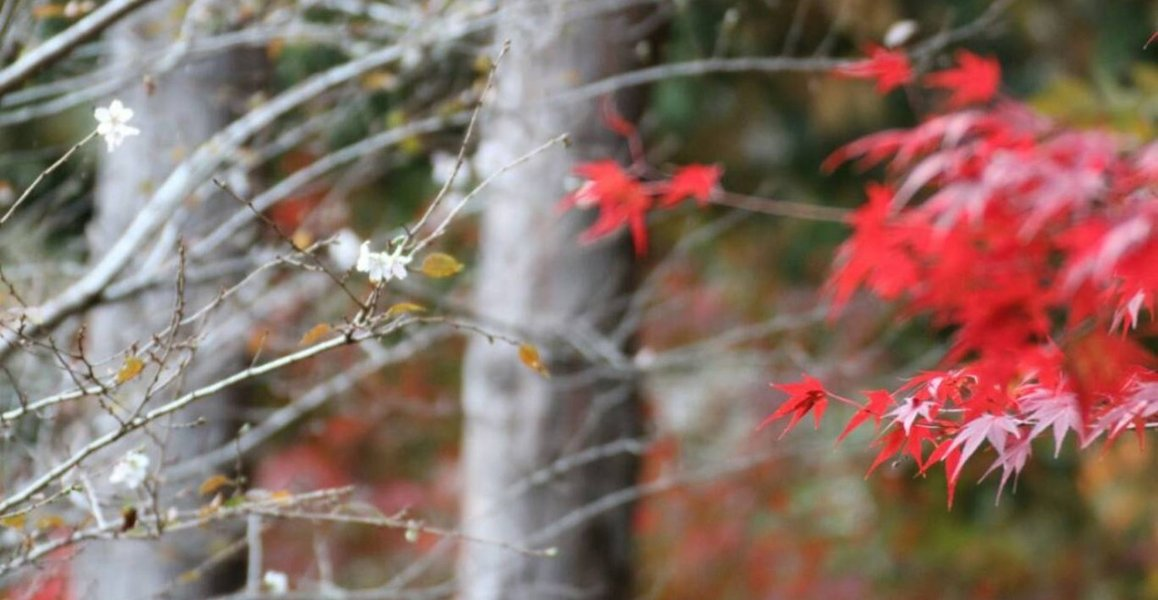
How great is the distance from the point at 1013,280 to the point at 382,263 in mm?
905

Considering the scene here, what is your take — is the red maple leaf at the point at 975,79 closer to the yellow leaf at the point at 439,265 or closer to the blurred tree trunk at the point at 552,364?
the blurred tree trunk at the point at 552,364

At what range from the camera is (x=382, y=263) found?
4.92ft

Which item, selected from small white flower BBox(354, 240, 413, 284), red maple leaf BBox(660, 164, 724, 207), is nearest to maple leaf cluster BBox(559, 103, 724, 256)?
red maple leaf BBox(660, 164, 724, 207)

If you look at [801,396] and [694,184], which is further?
[694,184]

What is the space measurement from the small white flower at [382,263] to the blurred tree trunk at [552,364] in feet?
6.07

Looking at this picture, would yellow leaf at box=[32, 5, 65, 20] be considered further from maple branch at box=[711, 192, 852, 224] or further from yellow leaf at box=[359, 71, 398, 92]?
maple branch at box=[711, 192, 852, 224]

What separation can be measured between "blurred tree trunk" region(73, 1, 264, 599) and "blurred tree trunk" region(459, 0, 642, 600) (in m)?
0.73

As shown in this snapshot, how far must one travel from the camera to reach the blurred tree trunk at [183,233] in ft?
11.5

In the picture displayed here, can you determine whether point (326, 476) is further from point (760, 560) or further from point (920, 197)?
point (920, 197)

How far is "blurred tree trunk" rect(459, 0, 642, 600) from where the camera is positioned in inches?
135

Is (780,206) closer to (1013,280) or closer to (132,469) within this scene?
(1013,280)

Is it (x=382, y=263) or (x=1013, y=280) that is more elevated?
(x=382, y=263)

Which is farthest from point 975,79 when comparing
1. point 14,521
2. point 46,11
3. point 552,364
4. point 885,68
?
point 14,521

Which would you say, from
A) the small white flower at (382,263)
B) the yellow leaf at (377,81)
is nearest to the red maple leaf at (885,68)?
the yellow leaf at (377,81)
